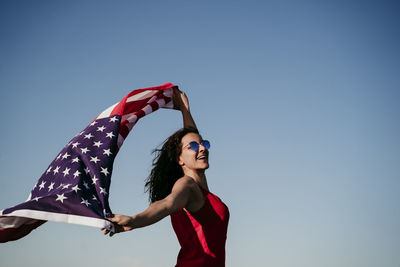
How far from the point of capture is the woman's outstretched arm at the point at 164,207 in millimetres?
3580

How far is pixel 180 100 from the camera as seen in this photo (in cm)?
716

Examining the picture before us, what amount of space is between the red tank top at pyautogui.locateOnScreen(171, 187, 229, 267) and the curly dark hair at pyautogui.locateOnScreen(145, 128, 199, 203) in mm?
775

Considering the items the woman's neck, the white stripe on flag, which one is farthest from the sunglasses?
the white stripe on flag

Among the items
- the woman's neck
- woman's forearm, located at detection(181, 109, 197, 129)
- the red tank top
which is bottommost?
the red tank top

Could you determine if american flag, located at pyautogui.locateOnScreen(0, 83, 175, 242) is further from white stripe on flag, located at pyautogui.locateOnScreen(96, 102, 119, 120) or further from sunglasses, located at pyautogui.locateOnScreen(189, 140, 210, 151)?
sunglasses, located at pyautogui.locateOnScreen(189, 140, 210, 151)

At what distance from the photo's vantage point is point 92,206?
14.5 ft

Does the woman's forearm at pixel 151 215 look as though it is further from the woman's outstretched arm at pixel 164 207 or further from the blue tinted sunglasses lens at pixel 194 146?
the blue tinted sunglasses lens at pixel 194 146

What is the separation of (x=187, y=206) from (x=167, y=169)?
1177 mm

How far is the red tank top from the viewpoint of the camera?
4.79 m

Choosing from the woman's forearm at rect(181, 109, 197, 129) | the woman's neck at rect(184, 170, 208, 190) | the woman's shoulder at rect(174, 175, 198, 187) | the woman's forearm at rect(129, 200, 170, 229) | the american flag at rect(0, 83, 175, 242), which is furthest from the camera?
the woman's forearm at rect(181, 109, 197, 129)

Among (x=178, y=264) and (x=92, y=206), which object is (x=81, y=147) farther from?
(x=178, y=264)

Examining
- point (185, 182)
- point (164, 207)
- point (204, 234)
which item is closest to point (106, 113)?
point (185, 182)

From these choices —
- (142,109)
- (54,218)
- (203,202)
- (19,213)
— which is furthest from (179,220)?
(142,109)

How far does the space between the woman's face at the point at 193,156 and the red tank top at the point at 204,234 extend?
46cm
